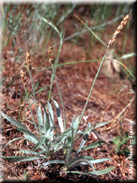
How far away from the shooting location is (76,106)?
1.74 metres

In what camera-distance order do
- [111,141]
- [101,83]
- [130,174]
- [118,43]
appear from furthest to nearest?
1. [118,43]
2. [101,83]
3. [111,141]
4. [130,174]

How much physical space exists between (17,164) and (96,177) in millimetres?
447

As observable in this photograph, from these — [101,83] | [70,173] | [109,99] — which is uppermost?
[101,83]

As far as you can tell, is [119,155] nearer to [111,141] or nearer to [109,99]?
[111,141]

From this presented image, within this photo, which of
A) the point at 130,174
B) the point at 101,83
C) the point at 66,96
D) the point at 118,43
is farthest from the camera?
the point at 118,43

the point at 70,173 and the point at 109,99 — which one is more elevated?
the point at 109,99

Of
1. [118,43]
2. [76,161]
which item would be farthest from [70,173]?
[118,43]

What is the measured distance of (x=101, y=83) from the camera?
91.3 inches

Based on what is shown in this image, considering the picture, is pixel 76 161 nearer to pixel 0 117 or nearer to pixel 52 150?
pixel 52 150

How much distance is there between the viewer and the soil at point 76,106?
109 centimetres

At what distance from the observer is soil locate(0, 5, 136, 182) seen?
3.58ft

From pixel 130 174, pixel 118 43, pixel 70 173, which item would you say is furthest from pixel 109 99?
pixel 118 43

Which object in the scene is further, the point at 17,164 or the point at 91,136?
the point at 91,136

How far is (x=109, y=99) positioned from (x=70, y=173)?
1050 millimetres
